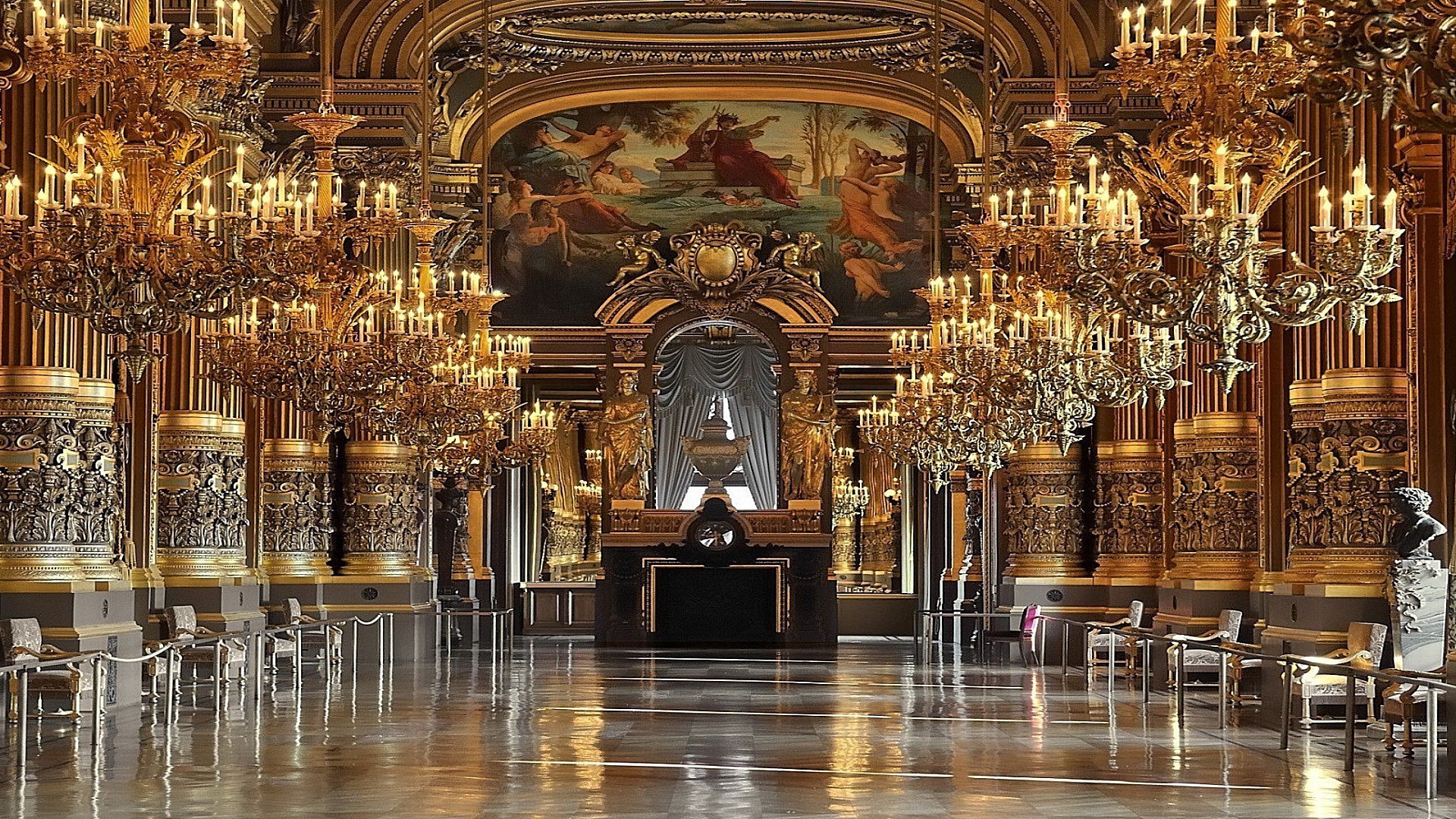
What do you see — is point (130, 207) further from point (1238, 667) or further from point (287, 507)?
point (287, 507)

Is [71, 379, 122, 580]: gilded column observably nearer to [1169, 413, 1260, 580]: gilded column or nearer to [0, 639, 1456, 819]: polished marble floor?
[0, 639, 1456, 819]: polished marble floor

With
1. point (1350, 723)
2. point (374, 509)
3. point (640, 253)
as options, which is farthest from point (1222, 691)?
point (640, 253)

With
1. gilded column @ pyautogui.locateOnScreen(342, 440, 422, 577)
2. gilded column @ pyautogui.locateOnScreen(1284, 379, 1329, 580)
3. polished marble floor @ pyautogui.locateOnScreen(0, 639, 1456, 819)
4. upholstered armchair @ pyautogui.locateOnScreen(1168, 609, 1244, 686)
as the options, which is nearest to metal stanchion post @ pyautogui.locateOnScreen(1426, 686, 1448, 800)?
polished marble floor @ pyautogui.locateOnScreen(0, 639, 1456, 819)

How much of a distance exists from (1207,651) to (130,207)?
13.2 meters

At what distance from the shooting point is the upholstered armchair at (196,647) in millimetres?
20188

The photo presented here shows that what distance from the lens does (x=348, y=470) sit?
2784cm

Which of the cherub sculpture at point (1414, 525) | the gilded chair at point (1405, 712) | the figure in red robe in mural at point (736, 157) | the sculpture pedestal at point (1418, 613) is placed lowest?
the gilded chair at point (1405, 712)

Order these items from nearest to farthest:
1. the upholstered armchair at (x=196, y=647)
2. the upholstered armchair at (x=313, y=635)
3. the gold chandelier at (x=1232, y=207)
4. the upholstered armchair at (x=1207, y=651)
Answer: the gold chandelier at (x=1232, y=207) < the upholstered armchair at (x=1207, y=651) < the upholstered armchair at (x=196, y=647) < the upholstered armchair at (x=313, y=635)

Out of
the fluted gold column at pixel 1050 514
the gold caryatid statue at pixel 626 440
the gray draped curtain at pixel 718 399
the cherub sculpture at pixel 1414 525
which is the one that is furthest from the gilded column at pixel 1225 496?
the gray draped curtain at pixel 718 399

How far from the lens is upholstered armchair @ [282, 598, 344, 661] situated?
74.7 feet

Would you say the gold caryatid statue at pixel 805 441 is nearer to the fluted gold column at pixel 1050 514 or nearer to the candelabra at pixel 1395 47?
the fluted gold column at pixel 1050 514

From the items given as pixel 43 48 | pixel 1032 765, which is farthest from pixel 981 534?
pixel 43 48

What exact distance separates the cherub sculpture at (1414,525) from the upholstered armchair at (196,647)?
1061cm

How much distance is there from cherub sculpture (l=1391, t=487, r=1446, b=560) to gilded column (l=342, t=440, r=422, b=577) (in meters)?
15.9
